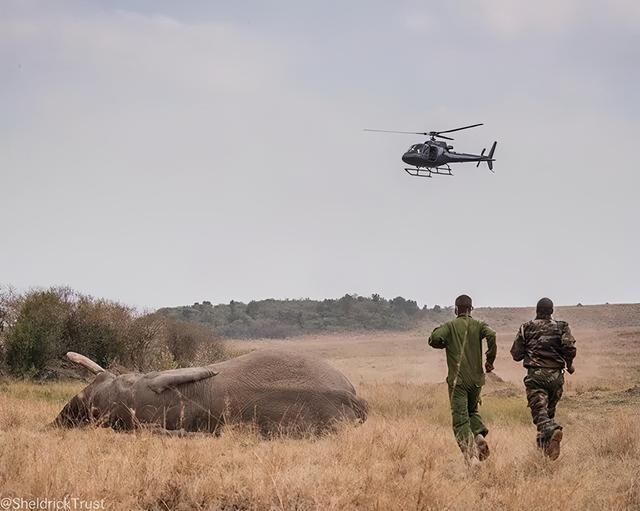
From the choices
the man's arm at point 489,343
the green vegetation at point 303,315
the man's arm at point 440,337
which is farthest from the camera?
the green vegetation at point 303,315

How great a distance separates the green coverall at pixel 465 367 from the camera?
27.8ft

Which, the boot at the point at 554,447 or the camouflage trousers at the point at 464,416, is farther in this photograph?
the camouflage trousers at the point at 464,416

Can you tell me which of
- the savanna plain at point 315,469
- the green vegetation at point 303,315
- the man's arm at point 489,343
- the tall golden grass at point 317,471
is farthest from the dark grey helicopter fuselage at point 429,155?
the green vegetation at point 303,315

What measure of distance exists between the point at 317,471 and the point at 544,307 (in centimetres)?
361

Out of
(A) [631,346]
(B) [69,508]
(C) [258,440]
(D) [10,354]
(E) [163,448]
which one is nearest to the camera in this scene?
(B) [69,508]

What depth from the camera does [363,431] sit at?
9109 millimetres

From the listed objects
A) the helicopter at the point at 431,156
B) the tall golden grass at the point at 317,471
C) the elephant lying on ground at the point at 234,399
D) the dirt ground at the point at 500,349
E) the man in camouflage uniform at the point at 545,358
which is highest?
the helicopter at the point at 431,156

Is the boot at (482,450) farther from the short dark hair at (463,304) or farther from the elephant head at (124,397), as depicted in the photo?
the elephant head at (124,397)

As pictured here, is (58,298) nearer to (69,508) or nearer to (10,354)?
(10,354)

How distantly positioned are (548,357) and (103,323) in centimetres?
1503

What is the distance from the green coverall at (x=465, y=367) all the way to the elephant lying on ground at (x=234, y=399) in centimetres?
181

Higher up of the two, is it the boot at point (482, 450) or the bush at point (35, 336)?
the bush at point (35, 336)

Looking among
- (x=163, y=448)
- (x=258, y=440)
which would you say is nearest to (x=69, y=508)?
(x=163, y=448)

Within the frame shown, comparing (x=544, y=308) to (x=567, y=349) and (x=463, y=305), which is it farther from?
(x=463, y=305)
